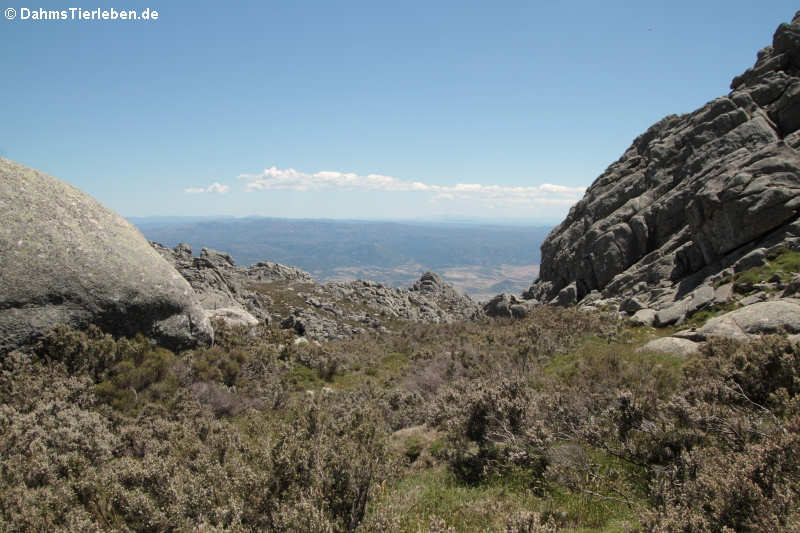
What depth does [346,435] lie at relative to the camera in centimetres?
757

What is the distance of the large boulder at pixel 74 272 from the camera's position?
416 inches

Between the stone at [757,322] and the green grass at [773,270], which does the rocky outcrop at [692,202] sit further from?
the stone at [757,322]

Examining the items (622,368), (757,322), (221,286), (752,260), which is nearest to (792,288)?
(757,322)

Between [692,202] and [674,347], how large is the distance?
1785cm

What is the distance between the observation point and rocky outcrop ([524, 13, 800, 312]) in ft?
75.6

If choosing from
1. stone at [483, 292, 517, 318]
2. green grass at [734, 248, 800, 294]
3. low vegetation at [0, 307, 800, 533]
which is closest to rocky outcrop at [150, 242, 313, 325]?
low vegetation at [0, 307, 800, 533]

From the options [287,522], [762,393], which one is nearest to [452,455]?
[287,522]

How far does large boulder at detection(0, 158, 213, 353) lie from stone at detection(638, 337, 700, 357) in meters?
19.2

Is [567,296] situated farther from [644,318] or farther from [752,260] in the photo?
[752,260]

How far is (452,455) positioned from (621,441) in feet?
12.7

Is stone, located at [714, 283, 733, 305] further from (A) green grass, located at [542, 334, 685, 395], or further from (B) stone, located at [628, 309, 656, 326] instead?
(A) green grass, located at [542, 334, 685, 395]

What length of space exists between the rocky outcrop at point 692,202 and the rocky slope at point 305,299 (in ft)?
52.4

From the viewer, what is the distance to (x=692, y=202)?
27.1 metres

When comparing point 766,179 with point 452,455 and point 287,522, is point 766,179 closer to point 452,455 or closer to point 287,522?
point 452,455
